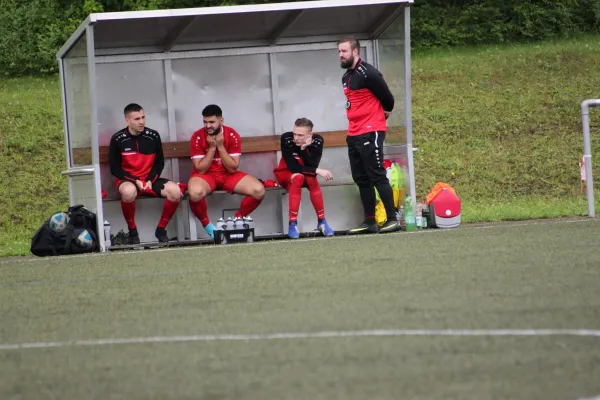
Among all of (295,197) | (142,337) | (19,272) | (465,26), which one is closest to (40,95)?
(465,26)

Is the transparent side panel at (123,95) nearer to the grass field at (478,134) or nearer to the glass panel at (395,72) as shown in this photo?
the grass field at (478,134)

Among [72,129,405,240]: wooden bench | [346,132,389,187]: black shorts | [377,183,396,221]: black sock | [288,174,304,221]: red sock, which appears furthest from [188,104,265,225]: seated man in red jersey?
[377,183,396,221]: black sock

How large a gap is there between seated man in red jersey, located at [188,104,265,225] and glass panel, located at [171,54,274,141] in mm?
620

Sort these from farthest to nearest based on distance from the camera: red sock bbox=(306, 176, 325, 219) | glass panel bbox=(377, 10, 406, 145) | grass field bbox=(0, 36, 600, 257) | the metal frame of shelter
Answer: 1. grass field bbox=(0, 36, 600, 257)
2. glass panel bbox=(377, 10, 406, 145)
3. red sock bbox=(306, 176, 325, 219)
4. the metal frame of shelter

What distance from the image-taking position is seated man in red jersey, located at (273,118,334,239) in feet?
38.4

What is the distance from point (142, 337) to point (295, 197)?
22.9 feet

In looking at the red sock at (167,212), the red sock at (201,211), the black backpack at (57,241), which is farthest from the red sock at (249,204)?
the black backpack at (57,241)

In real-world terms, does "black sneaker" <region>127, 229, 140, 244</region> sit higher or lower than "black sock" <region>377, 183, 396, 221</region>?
lower

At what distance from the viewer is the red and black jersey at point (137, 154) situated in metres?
11.8

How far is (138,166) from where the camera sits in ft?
38.7

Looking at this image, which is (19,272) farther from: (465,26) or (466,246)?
(465,26)

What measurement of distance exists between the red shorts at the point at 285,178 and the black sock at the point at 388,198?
894 mm

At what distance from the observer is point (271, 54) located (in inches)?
501

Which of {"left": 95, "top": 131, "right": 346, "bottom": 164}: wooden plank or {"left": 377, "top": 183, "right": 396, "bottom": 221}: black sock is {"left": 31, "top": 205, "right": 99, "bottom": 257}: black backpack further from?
{"left": 377, "top": 183, "right": 396, "bottom": 221}: black sock
